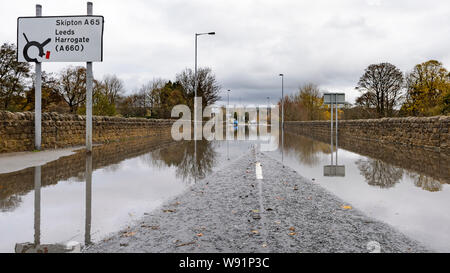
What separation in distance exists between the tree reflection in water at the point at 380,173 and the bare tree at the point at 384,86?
37128 mm

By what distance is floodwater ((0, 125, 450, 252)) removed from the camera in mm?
3776

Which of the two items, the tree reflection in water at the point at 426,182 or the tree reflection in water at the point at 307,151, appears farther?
the tree reflection in water at the point at 307,151

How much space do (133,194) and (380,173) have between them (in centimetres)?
628

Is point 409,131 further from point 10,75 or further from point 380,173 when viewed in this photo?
point 10,75

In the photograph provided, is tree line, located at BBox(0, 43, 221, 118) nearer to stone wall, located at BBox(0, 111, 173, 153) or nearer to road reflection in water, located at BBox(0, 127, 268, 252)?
stone wall, located at BBox(0, 111, 173, 153)

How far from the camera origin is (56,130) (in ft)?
46.7

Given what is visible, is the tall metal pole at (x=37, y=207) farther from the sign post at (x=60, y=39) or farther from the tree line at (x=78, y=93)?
the tree line at (x=78, y=93)

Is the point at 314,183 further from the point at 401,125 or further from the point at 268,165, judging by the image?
the point at 401,125

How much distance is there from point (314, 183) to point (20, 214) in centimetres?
541

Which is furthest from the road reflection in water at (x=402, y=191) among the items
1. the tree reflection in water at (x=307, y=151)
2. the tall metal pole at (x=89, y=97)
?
the tall metal pole at (x=89, y=97)

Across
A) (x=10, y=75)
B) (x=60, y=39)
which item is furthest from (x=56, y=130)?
(x=10, y=75)

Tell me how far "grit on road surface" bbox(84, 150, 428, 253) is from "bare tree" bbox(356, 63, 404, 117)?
43.1 meters

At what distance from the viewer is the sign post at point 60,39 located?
12.7 metres

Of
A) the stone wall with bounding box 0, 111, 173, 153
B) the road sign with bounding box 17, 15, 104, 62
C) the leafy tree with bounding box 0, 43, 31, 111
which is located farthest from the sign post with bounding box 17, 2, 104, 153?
the leafy tree with bounding box 0, 43, 31, 111
